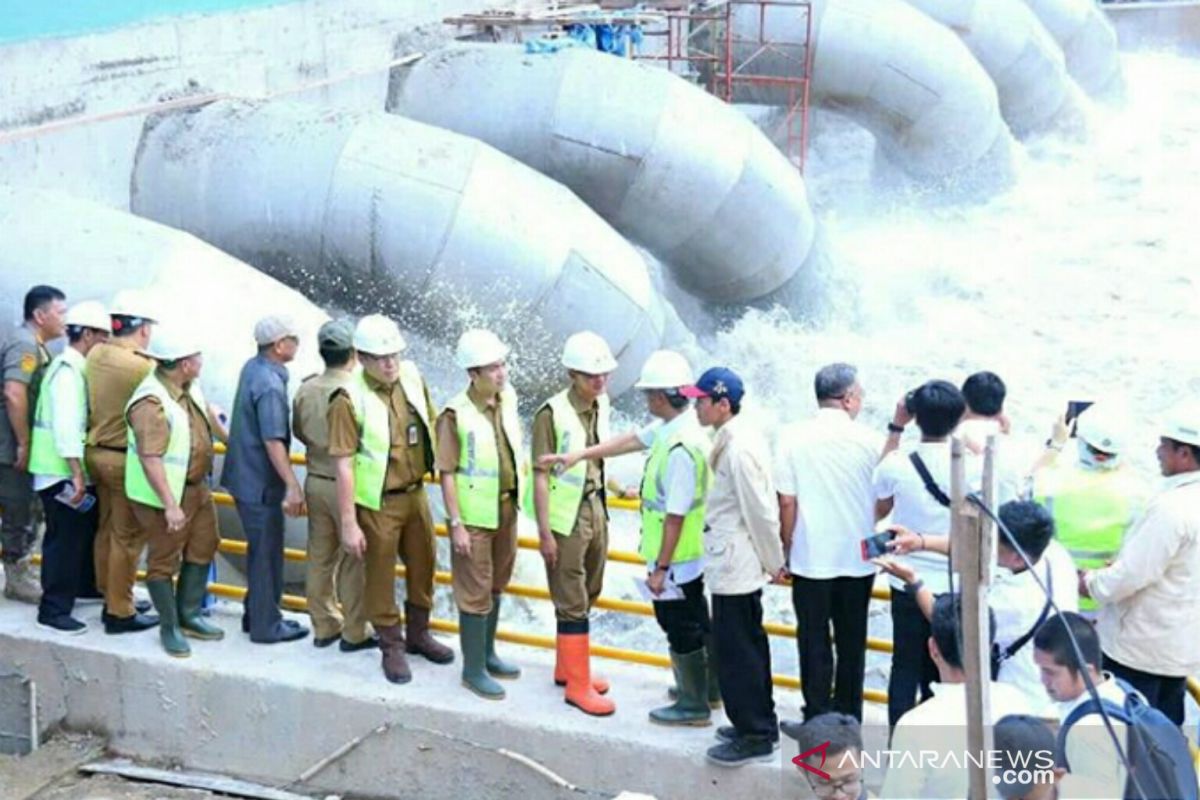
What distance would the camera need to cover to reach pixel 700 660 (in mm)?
4953

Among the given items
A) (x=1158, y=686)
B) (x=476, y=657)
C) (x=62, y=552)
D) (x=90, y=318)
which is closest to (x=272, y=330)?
(x=90, y=318)

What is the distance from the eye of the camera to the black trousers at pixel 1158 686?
445cm

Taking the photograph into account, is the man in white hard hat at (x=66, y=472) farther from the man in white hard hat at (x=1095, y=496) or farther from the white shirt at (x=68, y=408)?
the man in white hard hat at (x=1095, y=496)

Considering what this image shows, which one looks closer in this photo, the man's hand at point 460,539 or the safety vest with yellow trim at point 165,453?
the man's hand at point 460,539

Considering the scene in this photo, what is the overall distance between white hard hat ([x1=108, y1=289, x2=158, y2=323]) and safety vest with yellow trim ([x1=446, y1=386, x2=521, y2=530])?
47.5 inches

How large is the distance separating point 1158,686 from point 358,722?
102 inches

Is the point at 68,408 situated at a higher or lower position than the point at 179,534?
higher

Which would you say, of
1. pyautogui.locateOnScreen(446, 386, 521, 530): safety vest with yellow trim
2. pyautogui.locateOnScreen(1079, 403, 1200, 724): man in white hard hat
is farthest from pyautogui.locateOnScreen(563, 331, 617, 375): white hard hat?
pyautogui.locateOnScreen(1079, 403, 1200, 724): man in white hard hat

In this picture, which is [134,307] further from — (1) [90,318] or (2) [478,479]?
(2) [478,479]

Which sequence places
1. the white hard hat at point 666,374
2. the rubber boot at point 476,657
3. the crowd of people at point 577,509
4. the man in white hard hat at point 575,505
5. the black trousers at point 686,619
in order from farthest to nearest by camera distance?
1. the rubber boot at point 476,657
2. the man in white hard hat at point 575,505
3. the black trousers at point 686,619
4. the white hard hat at point 666,374
5. the crowd of people at point 577,509

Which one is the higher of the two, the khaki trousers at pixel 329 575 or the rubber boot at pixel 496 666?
the khaki trousers at pixel 329 575

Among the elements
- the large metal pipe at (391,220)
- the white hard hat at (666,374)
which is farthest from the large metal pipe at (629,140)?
the white hard hat at (666,374)

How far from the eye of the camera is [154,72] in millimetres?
9102

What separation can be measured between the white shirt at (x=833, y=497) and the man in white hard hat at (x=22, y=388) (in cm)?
278
